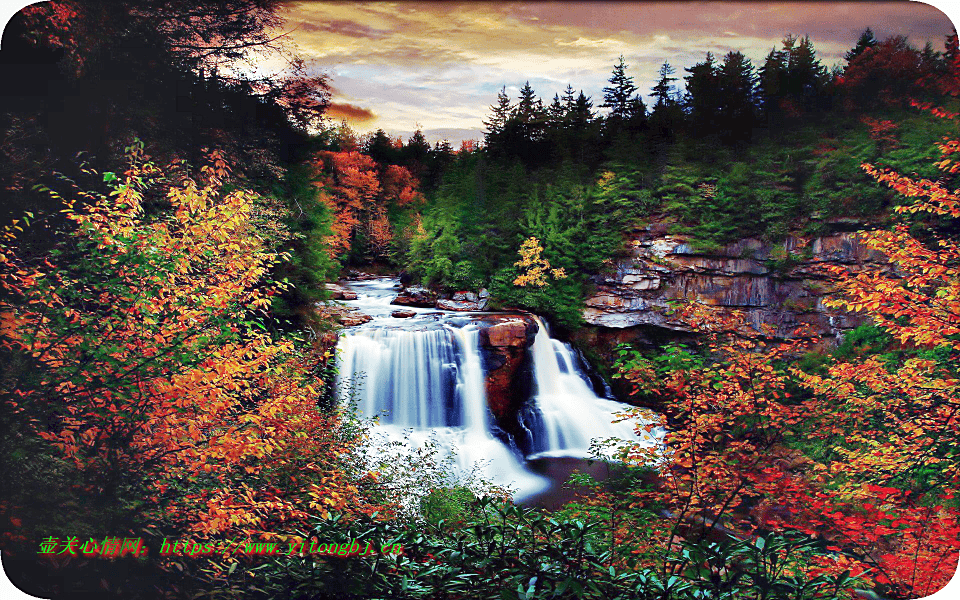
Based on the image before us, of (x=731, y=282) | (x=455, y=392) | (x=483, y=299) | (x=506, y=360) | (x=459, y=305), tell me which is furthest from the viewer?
(x=506, y=360)

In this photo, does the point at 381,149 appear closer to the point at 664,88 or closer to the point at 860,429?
the point at 664,88

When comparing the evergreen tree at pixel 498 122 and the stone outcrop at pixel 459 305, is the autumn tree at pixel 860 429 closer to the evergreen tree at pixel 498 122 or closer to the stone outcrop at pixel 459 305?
the evergreen tree at pixel 498 122

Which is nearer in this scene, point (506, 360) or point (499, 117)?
point (499, 117)

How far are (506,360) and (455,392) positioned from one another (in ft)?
2.87

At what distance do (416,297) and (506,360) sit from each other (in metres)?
1.64

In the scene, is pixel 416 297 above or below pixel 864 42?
below

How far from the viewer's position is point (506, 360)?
6.29 metres

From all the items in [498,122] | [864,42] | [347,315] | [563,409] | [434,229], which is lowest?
[563,409]

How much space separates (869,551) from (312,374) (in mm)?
4889

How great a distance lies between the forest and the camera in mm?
2621

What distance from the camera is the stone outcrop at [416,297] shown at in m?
5.59

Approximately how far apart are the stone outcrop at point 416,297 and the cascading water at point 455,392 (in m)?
0.15

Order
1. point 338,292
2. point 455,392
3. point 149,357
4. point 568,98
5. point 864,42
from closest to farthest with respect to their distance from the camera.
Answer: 1. point 149,357
2. point 864,42
3. point 568,98
4. point 338,292
5. point 455,392

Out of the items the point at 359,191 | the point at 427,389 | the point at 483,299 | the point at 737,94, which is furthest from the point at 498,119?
the point at 427,389
